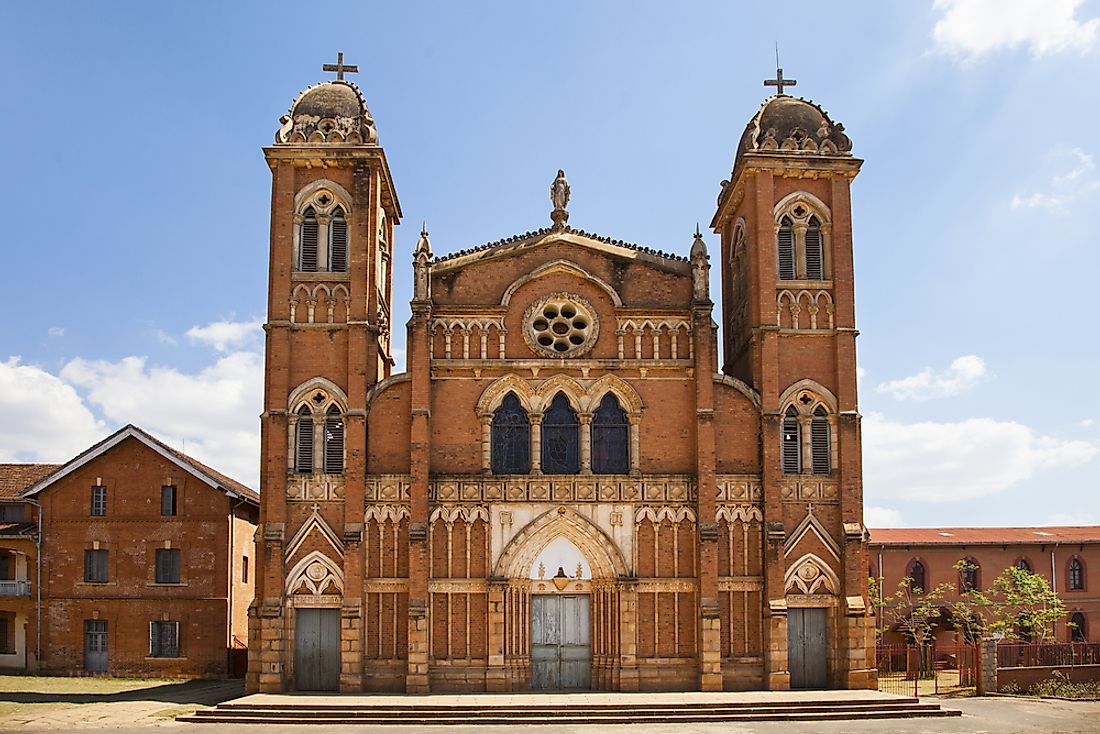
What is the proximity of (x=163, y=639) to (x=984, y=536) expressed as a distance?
3564 centimetres

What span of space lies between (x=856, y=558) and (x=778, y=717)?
560cm

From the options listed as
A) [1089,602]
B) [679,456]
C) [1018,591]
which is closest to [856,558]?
[679,456]

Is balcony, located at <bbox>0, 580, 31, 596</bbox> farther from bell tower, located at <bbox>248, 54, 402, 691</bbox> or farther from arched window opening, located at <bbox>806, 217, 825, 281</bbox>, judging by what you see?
arched window opening, located at <bbox>806, 217, 825, 281</bbox>

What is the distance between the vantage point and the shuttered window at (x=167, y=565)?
40.8 metres

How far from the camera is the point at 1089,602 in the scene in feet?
172

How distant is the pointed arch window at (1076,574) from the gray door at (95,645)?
4082 cm

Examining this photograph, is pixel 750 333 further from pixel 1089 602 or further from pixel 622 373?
pixel 1089 602

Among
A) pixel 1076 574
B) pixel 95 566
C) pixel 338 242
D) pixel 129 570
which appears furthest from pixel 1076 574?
pixel 95 566

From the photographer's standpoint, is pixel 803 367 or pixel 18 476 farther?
pixel 18 476

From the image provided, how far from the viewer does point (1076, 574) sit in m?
52.7

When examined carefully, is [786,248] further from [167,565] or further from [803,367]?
[167,565]

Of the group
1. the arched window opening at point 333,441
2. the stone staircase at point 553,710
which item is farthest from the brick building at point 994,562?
the arched window opening at point 333,441

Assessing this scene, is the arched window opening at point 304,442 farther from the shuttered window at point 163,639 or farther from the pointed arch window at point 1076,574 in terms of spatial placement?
the pointed arch window at point 1076,574

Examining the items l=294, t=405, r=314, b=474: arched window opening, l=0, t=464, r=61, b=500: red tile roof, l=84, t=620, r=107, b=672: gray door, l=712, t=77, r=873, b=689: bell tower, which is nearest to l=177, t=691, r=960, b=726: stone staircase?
l=712, t=77, r=873, b=689: bell tower
